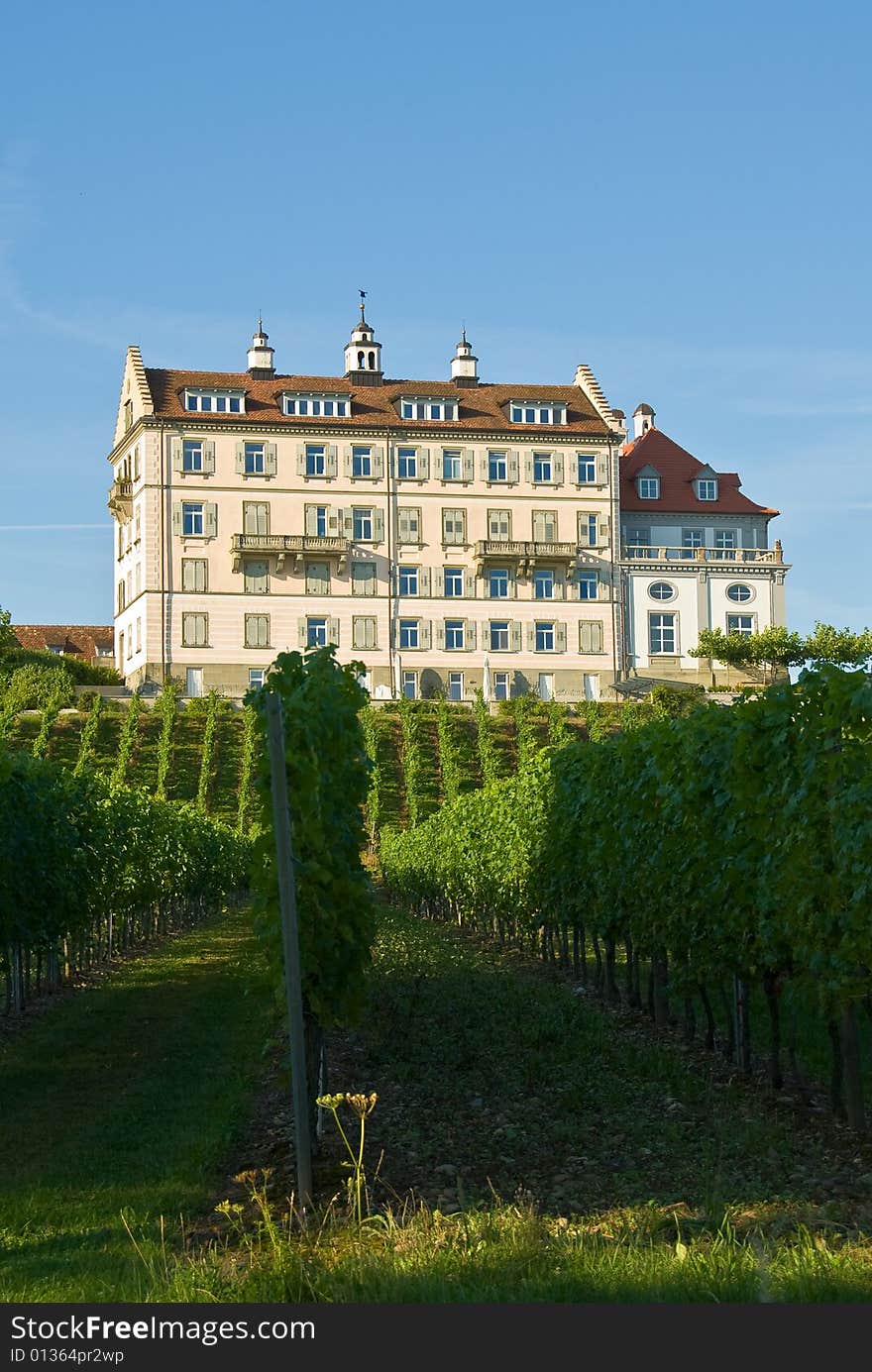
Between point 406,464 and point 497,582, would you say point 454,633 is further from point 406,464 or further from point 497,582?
point 406,464

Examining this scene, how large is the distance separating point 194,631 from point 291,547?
6.15m

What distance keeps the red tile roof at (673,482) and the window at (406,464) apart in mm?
11504

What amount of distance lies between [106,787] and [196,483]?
1945 inches

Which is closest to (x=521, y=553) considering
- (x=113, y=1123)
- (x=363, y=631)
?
(x=363, y=631)

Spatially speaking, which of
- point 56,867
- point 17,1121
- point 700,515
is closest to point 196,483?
point 700,515

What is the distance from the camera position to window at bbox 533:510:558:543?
77.1 metres

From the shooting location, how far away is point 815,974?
10.7m

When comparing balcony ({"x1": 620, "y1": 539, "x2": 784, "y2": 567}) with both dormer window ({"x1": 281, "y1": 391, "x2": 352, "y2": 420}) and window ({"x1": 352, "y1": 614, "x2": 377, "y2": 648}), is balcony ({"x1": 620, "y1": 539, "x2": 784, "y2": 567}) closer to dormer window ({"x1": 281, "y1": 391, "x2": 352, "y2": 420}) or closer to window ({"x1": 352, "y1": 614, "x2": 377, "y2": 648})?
window ({"x1": 352, "y1": 614, "x2": 377, "y2": 648})

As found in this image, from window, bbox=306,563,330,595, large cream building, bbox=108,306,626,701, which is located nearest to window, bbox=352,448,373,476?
large cream building, bbox=108,306,626,701

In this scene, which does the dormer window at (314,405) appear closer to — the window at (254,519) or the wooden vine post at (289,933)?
the window at (254,519)

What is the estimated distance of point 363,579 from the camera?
75.3m

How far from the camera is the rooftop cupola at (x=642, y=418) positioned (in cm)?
8994

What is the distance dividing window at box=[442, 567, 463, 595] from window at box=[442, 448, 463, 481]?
459 centimetres

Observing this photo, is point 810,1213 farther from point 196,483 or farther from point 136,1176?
point 196,483
